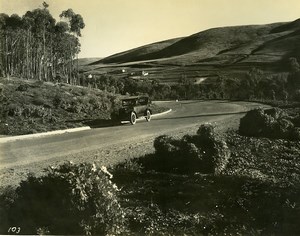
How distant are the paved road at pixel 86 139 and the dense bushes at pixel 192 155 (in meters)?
2.50

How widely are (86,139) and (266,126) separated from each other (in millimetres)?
6521

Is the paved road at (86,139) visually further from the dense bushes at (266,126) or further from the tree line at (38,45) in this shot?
the tree line at (38,45)

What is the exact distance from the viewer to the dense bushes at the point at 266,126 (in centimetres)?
1060

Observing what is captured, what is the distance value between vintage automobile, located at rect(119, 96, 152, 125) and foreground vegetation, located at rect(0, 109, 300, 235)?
27.3 ft

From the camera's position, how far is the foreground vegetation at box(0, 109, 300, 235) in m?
5.18

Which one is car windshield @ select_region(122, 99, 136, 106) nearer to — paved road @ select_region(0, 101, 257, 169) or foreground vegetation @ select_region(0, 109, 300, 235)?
paved road @ select_region(0, 101, 257, 169)

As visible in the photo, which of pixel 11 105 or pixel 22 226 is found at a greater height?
pixel 11 105

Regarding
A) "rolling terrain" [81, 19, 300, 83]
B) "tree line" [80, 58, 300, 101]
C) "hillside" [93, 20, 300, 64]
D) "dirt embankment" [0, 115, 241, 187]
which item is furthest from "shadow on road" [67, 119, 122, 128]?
"hillside" [93, 20, 300, 64]

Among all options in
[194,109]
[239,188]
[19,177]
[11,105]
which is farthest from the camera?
[194,109]

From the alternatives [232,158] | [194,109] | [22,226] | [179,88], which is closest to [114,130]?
Answer: [194,109]

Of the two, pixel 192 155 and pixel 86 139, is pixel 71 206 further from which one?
pixel 86 139

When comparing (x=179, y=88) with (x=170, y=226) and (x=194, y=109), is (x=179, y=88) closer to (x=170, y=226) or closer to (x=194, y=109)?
(x=194, y=109)

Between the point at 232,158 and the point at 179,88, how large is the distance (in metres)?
17.6

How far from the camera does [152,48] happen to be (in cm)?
9112
